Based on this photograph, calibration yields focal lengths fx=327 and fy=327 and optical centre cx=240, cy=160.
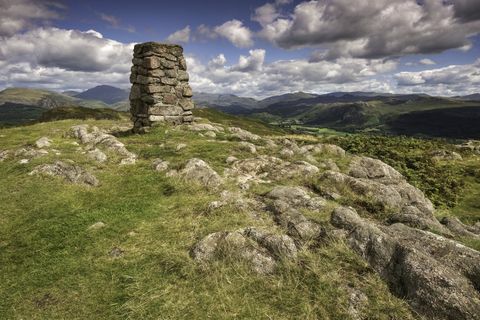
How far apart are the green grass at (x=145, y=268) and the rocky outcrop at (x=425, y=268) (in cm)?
41

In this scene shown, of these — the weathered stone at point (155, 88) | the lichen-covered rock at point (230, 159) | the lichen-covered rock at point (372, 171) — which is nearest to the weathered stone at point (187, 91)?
the weathered stone at point (155, 88)

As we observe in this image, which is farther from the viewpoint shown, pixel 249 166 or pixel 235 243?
pixel 249 166

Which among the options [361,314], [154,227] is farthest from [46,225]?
[361,314]

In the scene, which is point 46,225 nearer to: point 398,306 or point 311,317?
point 311,317

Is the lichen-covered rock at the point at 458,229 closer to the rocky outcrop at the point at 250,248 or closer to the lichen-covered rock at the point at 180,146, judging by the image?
the rocky outcrop at the point at 250,248

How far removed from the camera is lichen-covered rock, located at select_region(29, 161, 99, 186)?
16422 mm

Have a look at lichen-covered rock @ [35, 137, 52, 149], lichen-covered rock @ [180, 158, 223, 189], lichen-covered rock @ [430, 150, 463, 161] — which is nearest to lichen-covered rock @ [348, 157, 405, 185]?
lichen-covered rock @ [180, 158, 223, 189]

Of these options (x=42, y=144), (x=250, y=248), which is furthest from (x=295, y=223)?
(x=42, y=144)

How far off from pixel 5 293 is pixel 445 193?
27.6 metres

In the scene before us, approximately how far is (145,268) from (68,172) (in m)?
9.49

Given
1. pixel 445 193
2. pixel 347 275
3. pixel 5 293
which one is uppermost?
pixel 347 275

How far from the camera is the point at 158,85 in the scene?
2798 cm

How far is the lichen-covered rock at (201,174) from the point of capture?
51.7 ft

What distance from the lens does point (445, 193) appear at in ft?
82.6
